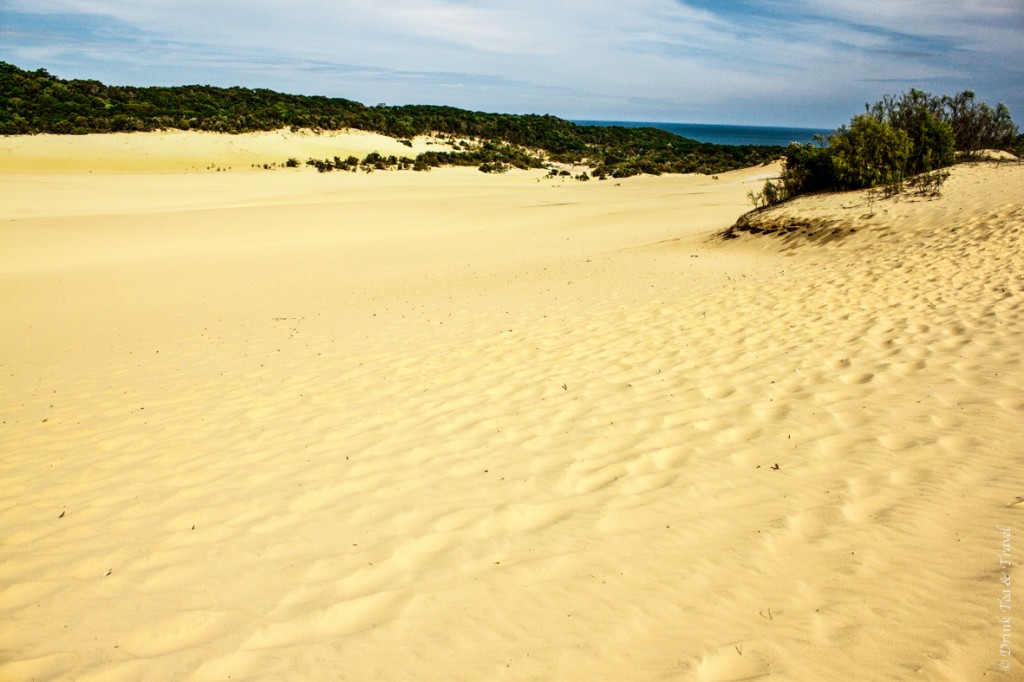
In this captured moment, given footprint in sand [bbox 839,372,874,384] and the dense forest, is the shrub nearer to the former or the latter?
footprint in sand [bbox 839,372,874,384]

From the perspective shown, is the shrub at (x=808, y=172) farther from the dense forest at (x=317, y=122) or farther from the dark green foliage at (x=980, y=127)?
the dense forest at (x=317, y=122)

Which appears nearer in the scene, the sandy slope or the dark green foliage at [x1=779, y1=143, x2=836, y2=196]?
the sandy slope

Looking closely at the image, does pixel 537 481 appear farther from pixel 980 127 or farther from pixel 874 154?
pixel 980 127

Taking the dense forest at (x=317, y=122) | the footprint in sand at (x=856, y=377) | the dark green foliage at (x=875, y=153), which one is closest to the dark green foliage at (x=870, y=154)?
the dark green foliage at (x=875, y=153)

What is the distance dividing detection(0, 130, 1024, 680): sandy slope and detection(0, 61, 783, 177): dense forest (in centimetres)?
3188

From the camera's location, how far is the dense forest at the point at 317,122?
3919 centimetres

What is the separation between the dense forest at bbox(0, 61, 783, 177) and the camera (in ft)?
129

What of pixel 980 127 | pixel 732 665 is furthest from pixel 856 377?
pixel 980 127

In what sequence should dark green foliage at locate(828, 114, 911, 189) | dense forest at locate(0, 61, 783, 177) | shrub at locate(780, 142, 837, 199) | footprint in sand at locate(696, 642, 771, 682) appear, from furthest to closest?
dense forest at locate(0, 61, 783, 177), shrub at locate(780, 142, 837, 199), dark green foliage at locate(828, 114, 911, 189), footprint in sand at locate(696, 642, 771, 682)

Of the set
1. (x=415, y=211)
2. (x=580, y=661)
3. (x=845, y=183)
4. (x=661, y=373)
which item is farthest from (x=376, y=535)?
(x=415, y=211)

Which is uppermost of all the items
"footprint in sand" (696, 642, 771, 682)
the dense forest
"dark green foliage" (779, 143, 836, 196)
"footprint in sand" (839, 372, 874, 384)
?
the dense forest

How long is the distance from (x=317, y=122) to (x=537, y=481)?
46.2 m

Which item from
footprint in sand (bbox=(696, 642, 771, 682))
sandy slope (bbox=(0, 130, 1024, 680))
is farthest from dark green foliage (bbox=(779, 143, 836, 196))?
footprint in sand (bbox=(696, 642, 771, 682))

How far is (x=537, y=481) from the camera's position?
4.02 meters
